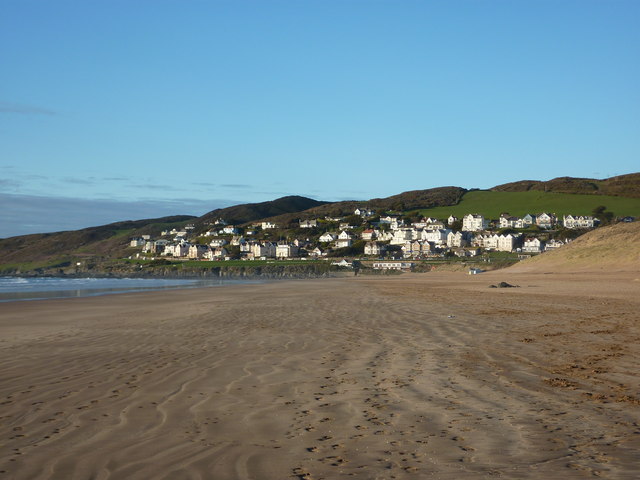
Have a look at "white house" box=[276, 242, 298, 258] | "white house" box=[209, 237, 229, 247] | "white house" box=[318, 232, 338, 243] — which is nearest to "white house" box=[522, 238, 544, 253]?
"white house" box=[318, 232, 338, 243]

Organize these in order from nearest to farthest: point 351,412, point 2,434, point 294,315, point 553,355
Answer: point 2,434
point 351,412
point 553,355
point 294,315

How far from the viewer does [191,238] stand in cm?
16888

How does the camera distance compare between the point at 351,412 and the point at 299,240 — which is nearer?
the point at 351,412

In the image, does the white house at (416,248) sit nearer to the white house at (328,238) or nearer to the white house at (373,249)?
the white house at (373,249)

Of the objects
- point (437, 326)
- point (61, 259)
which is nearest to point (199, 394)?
point (437, 326)

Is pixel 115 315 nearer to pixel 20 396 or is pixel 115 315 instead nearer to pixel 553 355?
pixel 20 396

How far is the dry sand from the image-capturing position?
469 centimetres

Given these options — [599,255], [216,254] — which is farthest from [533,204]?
[599,255]

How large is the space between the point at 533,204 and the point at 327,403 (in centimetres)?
14532

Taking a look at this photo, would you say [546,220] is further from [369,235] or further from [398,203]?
[398,203]

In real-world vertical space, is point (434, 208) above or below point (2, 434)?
above

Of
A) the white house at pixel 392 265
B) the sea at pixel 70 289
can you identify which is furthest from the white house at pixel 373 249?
the sea at pixel 70 289

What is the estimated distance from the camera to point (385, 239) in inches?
5153

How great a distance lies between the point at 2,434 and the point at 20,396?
1.81 meters
